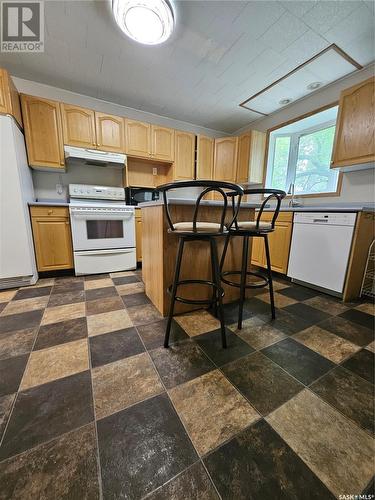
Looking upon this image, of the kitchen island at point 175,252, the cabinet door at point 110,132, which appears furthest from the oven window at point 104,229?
the cabinet door at point 110,132

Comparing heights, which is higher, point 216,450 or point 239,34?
point 239,34

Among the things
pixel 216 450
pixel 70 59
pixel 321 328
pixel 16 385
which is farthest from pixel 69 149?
pixel 321 328

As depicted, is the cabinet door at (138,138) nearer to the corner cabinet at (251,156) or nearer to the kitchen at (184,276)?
the kitchen at (184,276)

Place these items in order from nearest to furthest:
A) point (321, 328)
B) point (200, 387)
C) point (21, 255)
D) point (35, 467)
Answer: point (35, 467) → point (200, 387) → point (321, 328) → point (21, 255)

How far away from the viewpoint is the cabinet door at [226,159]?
3611 mm

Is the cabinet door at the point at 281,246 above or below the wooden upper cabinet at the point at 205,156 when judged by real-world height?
below

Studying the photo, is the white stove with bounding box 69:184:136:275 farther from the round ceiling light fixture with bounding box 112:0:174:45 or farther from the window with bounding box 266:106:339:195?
the window with bounding box 266:106:339:195

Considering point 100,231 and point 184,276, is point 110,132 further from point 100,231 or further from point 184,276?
point 184,276

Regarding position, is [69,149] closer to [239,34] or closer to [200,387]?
[239,34]

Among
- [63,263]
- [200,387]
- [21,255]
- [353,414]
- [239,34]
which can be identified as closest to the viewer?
[353,414]

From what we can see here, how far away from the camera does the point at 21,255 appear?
6.93ft

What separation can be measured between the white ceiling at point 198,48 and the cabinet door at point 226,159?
834 millimetres

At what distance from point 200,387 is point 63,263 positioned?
92.4 inches

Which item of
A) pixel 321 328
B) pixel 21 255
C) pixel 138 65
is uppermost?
pixel 138 65
